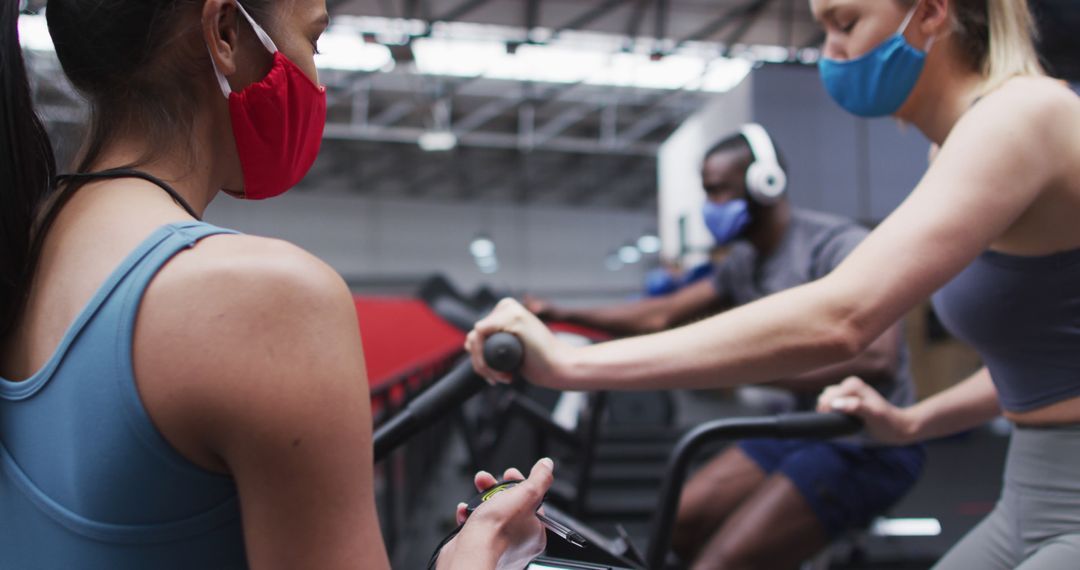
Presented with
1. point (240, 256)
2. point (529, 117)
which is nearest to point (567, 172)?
point (529, 117)

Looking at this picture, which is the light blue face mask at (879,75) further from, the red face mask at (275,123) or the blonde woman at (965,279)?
the red face mask at (275,123)

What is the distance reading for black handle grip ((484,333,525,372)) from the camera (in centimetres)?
92

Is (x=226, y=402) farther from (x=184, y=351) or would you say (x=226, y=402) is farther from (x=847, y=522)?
(x=847, y=522)

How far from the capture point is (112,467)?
21.1 inches

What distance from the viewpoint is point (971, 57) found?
3.49 ft

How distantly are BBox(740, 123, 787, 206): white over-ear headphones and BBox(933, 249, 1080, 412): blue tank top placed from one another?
1.06 m

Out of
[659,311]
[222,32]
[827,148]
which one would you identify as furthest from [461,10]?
[222,32]

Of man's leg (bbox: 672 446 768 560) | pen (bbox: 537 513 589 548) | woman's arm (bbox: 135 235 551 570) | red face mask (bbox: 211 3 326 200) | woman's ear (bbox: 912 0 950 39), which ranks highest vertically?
woman's ear (bbox: 912 0 950 39)

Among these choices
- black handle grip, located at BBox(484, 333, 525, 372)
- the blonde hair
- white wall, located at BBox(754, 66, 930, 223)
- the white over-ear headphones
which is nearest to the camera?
black handle grip, located at BBox(484, 333, 525, 372)

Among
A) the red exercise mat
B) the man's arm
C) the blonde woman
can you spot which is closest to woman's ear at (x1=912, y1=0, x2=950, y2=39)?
the blonde woman

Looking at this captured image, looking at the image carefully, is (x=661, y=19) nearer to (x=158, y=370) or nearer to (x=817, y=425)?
(x=817, y=425)

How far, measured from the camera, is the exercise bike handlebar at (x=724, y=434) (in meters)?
1.16

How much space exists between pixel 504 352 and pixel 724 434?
19.5 inches

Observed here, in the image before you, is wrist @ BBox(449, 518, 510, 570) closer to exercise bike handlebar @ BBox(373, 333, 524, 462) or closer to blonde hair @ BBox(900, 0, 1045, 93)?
exercise bike handlebar @ BBox(373, 333, 524, 462)
